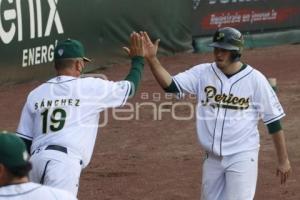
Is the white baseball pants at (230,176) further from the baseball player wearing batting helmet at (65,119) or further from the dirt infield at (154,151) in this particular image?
the dirt infield at (154,151)

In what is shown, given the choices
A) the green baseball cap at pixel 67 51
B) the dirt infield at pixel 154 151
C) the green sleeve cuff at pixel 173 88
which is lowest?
the dirt infield at pixel 154 151

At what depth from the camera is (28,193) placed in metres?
3.92

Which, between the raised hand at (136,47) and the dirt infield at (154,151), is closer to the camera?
the raised hand at (136,47)

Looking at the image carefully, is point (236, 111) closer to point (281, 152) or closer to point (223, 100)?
point (223, 100)

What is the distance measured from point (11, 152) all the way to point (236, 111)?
3070 mm

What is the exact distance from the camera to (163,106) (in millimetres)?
13156

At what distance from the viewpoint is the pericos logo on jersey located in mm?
6559

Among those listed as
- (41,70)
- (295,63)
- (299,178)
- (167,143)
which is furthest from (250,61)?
(299,178)

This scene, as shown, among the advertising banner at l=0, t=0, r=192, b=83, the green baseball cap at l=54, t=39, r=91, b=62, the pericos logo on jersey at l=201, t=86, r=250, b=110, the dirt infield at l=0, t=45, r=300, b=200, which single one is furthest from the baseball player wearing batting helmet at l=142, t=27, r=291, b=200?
the advertising banner at l=0, t=0, r=192, b=83

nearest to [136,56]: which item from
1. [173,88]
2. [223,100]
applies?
[173,88]

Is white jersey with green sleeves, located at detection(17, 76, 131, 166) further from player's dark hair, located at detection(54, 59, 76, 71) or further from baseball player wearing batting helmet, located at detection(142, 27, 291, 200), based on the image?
baseball player wearing batting helmet, located at detection(142, 27, 291, 200)

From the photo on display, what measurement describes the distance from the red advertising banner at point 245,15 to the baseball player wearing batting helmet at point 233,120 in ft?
39.8

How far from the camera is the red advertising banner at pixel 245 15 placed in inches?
742

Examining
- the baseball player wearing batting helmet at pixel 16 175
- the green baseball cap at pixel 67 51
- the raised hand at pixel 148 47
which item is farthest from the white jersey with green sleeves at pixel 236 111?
the baseball player wearing batting helmet at pixel 16 175
